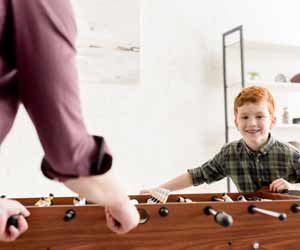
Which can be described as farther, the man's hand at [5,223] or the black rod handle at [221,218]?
the black rod handle at [221,218]

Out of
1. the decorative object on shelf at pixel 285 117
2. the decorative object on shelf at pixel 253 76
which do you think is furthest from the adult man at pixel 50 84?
the decorative object on shelf at pixel 285 117

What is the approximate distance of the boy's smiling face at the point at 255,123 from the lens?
208 cm

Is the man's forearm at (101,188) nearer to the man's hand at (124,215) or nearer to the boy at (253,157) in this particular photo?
the man's hand at (124,215)

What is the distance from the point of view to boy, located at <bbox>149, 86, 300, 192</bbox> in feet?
6.62

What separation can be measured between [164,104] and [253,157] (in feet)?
3.64

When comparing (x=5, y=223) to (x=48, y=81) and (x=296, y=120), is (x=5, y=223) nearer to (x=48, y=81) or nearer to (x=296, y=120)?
(x=48, y=81)

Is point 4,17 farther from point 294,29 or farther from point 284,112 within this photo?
point 294,29

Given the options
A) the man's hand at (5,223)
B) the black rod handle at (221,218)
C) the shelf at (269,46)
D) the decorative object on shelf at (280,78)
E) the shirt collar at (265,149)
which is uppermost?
the shelf at (269,46)

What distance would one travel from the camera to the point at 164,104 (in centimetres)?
306

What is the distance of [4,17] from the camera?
18.1 inches

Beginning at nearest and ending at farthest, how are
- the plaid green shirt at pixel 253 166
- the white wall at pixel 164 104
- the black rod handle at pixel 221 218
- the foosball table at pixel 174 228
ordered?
the black rod handle at pixel 221 218
the foosball table at pixel 174 228
the plaid green shirt at pixel 253 166
the white wall at pixel 164 104

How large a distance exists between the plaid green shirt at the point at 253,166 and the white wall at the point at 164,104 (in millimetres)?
871

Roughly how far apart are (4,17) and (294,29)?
3457 mm

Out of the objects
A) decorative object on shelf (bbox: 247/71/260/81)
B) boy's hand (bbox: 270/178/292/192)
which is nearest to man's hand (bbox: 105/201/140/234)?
boy's hand (bbox: 270/178/292/192)
